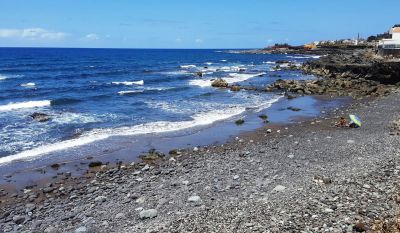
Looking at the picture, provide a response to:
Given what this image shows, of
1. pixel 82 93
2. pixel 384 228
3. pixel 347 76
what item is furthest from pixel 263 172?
pixel 347 76

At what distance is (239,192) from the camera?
34.2 feet

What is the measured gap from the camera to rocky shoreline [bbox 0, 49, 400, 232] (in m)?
8.27

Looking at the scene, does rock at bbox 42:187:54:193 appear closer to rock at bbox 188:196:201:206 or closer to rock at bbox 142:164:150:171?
rock at bbox 142:164:150:171

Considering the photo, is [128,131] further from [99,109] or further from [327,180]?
[327,180]

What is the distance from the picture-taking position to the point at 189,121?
23.0m

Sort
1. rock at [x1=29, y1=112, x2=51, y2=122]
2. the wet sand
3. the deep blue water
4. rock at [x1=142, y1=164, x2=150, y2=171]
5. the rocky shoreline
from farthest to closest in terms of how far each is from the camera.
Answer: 1. rock at [x1=29, y1=112, x2=51, y2=122]
2. the deep blue water
3. rock at [x1=142, y1=164, x2=150, y2=171]
4. the wet sand
5. the rocky shoreline

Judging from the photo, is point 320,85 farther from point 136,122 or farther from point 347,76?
point 136,122

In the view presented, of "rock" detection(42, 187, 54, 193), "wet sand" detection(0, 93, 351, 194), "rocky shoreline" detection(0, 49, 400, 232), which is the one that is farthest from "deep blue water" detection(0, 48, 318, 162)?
"rocky shoreline" detection(0, 49, 400, 232)

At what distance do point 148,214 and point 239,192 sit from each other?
98.1 inches

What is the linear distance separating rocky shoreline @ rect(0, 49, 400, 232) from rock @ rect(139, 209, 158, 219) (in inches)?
0.9

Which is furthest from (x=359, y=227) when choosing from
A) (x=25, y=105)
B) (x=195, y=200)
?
(x=25, y=105)

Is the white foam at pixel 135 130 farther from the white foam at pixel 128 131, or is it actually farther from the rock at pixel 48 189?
the rock at pixel 48 189

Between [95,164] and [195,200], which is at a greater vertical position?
[195,200]

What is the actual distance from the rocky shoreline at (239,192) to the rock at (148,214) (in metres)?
0.02
